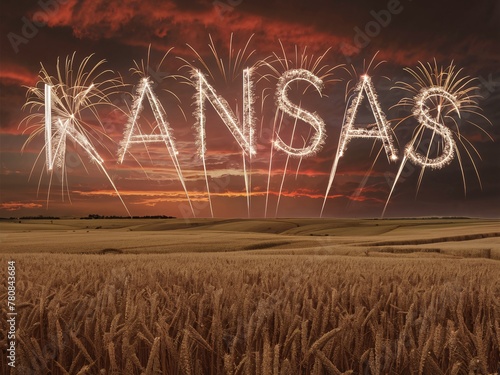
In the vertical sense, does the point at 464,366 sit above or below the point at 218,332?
below

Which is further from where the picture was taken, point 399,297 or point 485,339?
point 399,297

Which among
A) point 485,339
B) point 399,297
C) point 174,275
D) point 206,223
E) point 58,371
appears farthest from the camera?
point 206,223

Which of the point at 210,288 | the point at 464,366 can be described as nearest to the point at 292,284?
the point at 210,288

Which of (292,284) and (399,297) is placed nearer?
(399,297)

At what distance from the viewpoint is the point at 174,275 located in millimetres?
7359

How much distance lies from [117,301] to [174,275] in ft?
8.99

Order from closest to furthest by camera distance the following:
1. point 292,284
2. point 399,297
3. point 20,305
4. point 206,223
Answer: point 20,305
point 399,297
point 292,284
point 206,223

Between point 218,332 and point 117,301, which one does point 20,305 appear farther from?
point 218,332

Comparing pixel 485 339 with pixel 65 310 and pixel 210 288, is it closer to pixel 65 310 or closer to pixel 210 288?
pixel 210 288

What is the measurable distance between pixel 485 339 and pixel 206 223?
8872 cm

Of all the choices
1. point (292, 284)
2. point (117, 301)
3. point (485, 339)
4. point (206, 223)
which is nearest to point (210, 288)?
point (117, 301)

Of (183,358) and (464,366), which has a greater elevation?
(183,358)

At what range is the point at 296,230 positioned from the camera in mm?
75062

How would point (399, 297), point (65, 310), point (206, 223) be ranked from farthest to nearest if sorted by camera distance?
point (206, 223) → point (399, 297) → point (65, 310)
